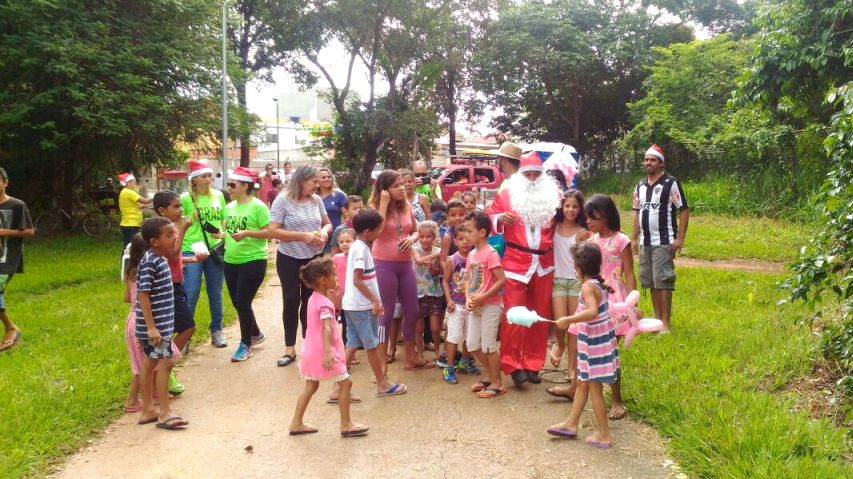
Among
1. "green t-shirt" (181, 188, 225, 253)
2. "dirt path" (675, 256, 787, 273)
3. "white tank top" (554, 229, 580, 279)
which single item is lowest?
"dirt path" (675, 256, 787, 273)

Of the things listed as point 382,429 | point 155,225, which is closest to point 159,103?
point 155,225

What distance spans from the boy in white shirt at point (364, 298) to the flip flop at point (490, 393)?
1.96 ft

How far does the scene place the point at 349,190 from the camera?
27891 mm

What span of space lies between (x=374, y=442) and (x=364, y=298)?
1.11m

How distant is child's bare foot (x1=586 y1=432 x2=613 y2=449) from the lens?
3908 millimetres

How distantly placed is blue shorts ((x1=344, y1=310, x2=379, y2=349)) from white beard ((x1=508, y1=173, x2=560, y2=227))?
4.47ft

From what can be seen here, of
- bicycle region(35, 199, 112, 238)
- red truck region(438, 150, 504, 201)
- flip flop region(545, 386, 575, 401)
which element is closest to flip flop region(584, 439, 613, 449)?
flip flop region(545, 386, 575, 401)

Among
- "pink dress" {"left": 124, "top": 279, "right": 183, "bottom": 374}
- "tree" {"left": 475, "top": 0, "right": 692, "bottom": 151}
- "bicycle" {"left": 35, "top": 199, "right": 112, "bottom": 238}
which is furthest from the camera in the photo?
"tree" {"left": 475, "top": 0, "right": 692, "bottom": 151}

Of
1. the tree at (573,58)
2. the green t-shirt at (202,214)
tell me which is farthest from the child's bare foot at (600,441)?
the tree at (573,58)

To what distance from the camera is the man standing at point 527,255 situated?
4848 mm

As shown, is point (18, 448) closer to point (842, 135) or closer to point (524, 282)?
point (524, 282)

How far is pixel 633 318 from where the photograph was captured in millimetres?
4055

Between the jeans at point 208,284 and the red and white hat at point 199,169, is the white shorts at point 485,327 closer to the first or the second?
the jeans at point 208,284

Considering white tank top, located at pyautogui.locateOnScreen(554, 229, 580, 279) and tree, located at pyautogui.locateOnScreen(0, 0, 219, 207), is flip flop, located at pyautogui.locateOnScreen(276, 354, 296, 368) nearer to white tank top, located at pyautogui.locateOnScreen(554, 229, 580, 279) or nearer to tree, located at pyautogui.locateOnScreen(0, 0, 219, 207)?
white tank top, located at pyautogui.locateOnScreen(554, 229, 580, 279)
